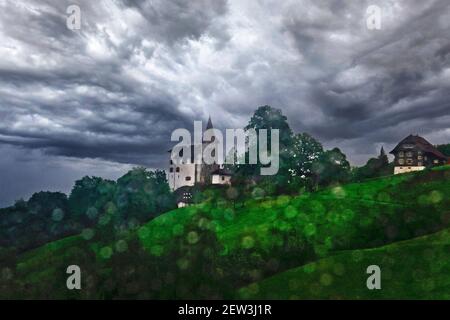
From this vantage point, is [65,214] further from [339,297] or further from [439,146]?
[439,146]

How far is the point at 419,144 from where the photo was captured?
99.8m

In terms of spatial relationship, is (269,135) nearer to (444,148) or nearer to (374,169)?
(374,169)

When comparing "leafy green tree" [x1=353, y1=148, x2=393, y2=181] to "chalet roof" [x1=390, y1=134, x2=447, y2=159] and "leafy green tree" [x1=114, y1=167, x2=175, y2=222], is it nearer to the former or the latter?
"chalet roof" [x1=390, y1=134, x2=447, y2=159]

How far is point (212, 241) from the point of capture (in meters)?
42.6

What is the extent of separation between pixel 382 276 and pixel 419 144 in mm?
79453

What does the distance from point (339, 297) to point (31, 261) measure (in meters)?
59.8

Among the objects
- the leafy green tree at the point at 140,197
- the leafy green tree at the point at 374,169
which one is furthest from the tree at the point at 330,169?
the leafy green tree at the point at 140,197

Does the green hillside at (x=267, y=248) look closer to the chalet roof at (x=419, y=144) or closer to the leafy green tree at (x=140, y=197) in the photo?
the leafy green tree at (x=140, y=197)

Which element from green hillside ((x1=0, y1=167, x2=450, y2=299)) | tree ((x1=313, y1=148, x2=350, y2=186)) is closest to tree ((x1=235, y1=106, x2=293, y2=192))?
tree ((x1=313, y1=148, x2=350, y2=186))

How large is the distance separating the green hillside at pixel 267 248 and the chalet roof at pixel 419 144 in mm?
34195

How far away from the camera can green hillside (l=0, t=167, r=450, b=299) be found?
96.9 feet

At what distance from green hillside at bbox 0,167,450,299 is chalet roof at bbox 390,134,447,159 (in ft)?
112

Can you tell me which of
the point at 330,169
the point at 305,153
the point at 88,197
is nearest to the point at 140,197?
the point at 305,153

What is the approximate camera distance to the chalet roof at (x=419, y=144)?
9919cm
